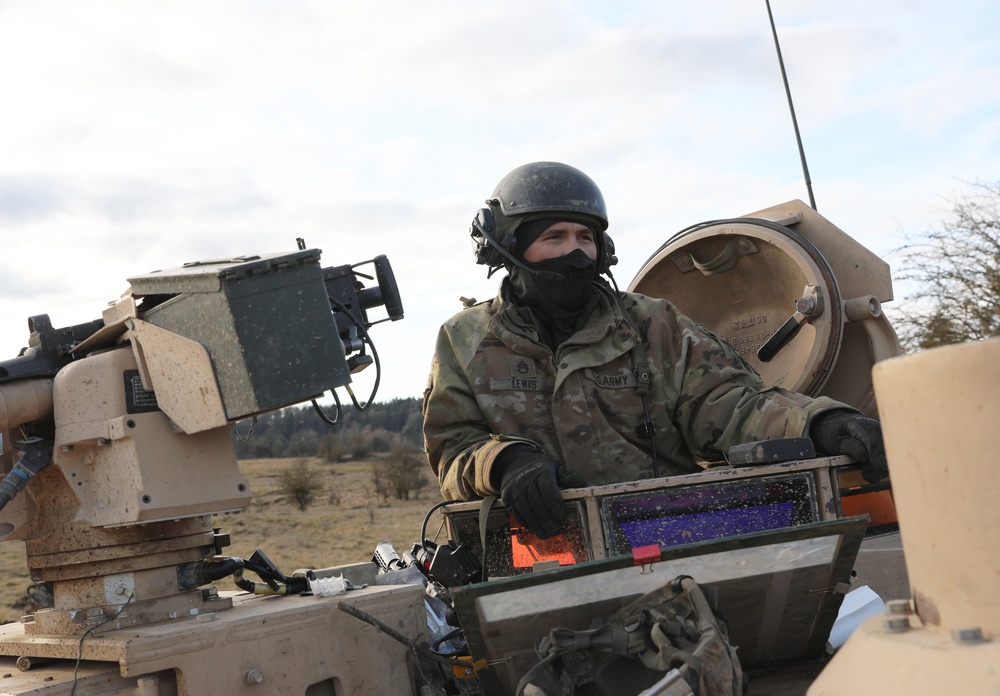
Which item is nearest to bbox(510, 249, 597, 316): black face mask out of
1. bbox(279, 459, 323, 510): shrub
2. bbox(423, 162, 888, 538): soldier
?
bbox(423, 162, 888, 538): soldier

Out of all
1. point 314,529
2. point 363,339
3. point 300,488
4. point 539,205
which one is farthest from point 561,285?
point 300,488

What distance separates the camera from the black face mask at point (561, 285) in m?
3.91

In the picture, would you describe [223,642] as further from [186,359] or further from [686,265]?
[686,265]

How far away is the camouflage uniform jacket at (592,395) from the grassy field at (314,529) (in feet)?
19.7

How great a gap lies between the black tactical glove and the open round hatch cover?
2.02 meters

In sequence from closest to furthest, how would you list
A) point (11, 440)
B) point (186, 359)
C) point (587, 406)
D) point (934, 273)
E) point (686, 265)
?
point (186, 359), point (11, 440), point (587, 406), point (686, 265), point (934, 273)

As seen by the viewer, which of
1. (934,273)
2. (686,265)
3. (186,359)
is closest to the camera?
(186,359)

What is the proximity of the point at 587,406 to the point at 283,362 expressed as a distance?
1383mm

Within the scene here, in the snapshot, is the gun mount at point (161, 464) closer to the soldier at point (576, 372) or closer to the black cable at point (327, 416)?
the black cable at point (327, 416)

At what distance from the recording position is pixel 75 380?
2787mm

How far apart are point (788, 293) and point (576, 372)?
5.26 feet

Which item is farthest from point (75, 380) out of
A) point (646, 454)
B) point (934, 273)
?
point (934, 273)

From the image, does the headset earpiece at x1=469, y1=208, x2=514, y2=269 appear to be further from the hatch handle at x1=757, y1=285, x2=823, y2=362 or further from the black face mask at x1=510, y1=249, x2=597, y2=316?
the hatch handle at x1=757, y1=285, x2=823, y2=362

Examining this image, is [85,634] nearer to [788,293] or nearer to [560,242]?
[560,242]
